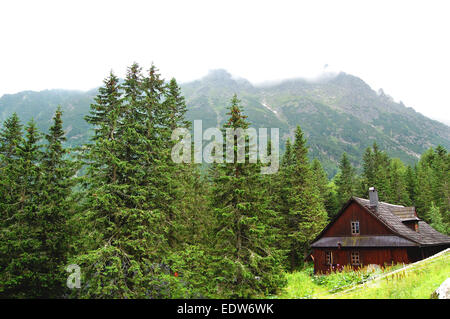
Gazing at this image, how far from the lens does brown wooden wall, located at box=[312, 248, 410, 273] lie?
A: 2519 cm

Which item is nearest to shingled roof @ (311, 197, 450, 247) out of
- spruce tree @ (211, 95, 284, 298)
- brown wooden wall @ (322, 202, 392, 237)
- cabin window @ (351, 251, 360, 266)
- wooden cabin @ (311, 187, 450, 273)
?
wooden cabin @ (311, 187, 450, 273)

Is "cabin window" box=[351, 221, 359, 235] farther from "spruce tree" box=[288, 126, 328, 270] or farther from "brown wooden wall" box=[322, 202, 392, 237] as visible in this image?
"spruce tree" box=[288, 126, 328, 270]

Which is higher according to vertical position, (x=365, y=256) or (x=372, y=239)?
Answer: (x=372, y=239)

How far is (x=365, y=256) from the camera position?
26.6 m

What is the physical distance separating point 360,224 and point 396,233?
327cm

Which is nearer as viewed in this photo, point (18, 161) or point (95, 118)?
point (95, 118)

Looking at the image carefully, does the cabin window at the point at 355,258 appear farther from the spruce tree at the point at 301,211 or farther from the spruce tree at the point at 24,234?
the spruce tree at the point at 24,234

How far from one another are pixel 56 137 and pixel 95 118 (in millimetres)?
5647

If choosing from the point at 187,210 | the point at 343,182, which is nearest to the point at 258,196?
the point at 187,210

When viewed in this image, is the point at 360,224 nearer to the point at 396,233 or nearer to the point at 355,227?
the point at 355,227

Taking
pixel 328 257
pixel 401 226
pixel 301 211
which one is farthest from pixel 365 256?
pixel 301 211
